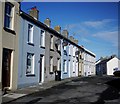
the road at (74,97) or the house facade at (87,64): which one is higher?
the house facade at (87,64)

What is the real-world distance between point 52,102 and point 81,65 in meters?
36.1

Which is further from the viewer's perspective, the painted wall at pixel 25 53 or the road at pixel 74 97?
the painted wall at pixel 25 53

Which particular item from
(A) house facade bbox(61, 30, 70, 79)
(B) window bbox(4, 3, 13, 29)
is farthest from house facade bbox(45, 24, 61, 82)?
(B) window bbox(4, 3, 13, 29)

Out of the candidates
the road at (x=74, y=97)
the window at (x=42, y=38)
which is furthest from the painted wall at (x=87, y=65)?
the road at (x=74, y=97)

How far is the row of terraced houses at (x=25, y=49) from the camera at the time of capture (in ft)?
51.1

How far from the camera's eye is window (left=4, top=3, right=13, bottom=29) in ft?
52.1

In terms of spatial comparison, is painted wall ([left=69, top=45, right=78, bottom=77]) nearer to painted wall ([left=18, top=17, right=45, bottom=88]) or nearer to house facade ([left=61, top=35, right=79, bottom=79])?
house facade ([left=61, top=35, right=79, bottom=79])

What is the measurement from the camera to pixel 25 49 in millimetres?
18781

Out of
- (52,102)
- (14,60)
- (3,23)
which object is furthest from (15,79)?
(52,102)

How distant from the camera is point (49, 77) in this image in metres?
25.6

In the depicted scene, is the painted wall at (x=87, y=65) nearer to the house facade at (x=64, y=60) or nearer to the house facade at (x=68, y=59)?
the house facade at (x=68, y=59)

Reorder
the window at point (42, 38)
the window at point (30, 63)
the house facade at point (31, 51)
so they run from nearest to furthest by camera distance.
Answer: the house facade at point (31, 51), the window at point (30, 63), the window at point (42, 38)

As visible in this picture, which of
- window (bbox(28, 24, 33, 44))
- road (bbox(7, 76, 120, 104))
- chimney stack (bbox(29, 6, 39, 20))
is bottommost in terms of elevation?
road (bbox(7, 76, 120, 104))

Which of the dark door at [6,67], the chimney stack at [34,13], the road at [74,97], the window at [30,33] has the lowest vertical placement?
the road at [74,97]
